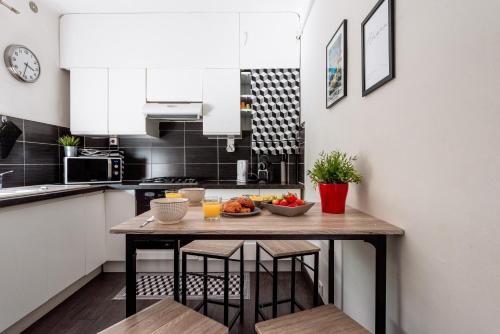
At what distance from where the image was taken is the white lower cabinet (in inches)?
65.3

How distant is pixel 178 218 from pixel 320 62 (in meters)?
1.75

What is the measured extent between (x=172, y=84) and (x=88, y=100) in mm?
954

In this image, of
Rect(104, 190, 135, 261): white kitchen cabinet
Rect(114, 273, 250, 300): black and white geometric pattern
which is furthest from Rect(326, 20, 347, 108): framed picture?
Rect(104, 190, 135, 261): white kitchen cabinet

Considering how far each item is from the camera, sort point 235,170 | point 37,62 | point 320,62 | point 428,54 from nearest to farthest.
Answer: point 428,54, point 320,62, point 37,62, point 235,170

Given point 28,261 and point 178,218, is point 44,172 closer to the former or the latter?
point 28,261

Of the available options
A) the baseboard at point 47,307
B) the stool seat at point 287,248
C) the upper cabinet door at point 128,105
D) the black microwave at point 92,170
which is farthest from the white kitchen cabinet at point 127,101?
the stool seat at point 287,248

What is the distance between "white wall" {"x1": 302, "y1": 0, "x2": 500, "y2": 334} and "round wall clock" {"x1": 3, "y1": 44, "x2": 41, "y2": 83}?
9.28 feet

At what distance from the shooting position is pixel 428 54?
868 millimetres

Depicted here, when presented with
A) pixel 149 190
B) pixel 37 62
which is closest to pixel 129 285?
pixel 149 190

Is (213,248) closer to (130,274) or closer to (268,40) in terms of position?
(130,274)

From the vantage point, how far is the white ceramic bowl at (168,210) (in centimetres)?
106

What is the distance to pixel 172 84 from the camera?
2914 mm

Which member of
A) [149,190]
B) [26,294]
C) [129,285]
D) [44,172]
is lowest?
[26,294]

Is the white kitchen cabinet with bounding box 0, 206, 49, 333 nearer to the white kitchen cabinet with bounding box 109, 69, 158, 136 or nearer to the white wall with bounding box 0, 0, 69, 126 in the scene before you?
the white wall with bounding box 0, 0, 69, 126
